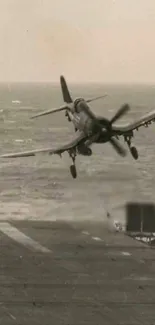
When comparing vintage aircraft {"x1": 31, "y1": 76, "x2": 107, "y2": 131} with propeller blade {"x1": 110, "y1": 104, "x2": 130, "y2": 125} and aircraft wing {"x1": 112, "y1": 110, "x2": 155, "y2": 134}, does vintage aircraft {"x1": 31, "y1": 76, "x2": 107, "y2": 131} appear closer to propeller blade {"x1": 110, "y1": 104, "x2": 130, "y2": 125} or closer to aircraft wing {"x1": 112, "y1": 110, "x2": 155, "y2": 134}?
aircraft wing {"x1": 112, "y1": 110, "x2": 155, "y2": 134}

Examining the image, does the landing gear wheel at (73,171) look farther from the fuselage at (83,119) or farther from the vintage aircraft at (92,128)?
the fuselage at (83,119)

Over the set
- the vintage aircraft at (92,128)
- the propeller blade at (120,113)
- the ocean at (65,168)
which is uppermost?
the propeller blade at (120,113)

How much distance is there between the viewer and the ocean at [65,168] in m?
20.9

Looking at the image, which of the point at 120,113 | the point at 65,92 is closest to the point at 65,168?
the point at 65,92

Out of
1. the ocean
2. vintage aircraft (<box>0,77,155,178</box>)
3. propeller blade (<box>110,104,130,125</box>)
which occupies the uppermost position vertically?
propeller blade (<box>110,104,130,125</box>)

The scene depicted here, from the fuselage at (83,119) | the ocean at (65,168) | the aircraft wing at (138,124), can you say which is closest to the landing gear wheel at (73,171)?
the ocean at (65,168)

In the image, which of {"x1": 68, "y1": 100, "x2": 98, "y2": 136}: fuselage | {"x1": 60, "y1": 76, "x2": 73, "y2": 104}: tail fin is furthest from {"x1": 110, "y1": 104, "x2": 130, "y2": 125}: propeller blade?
{"x1": 60, "y1": 76, "x2": 73, "y2": 104}: tail fin

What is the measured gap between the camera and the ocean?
20938 millimetres

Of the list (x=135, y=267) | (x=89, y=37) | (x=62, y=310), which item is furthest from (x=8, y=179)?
(x=62, y=310)

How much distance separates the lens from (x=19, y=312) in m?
12.6

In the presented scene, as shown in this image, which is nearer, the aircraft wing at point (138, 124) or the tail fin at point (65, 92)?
the aircraft wing at point (138, 124)

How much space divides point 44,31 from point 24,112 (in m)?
11.2

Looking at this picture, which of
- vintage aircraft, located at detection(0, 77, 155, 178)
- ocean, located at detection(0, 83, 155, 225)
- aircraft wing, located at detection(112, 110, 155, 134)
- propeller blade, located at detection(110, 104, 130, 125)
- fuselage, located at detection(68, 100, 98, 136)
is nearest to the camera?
propeller blade, located at detection(110, 104, 130, 125)

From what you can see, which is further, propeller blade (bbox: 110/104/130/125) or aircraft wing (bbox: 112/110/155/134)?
aircraft wing (bbox: 112/110/155/134)
